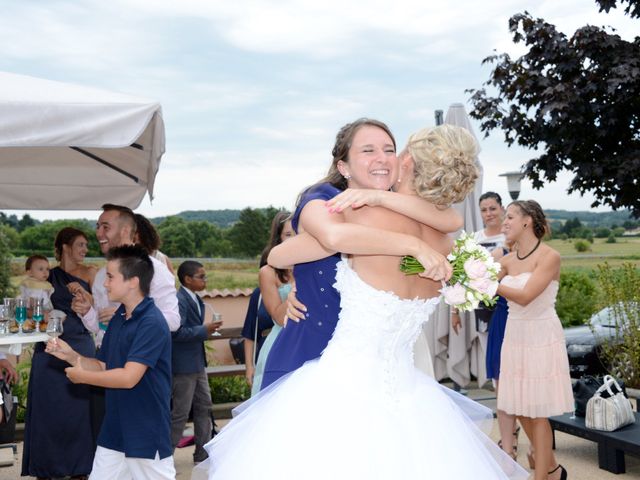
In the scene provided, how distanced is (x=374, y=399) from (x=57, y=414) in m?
3.55

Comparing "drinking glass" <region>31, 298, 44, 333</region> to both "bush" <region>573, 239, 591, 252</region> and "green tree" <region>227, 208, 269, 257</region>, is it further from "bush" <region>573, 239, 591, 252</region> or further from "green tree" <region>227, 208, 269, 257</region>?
"bush" <region>573, 239, 591, 252</region>

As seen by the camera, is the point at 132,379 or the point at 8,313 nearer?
the point at 132,379

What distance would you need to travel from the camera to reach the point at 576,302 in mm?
14047

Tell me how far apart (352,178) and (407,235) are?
56 cm

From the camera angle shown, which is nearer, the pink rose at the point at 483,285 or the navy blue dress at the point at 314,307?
the pink rose at the point at 483,285

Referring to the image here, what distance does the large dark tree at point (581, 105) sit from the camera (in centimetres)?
1116

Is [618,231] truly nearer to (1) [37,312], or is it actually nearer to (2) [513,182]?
(2) [513,182]

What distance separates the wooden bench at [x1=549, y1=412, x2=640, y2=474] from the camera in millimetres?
5684

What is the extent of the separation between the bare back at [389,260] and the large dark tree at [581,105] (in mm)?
8808

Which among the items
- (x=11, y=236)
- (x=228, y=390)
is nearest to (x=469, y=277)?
(x=228, y=390)

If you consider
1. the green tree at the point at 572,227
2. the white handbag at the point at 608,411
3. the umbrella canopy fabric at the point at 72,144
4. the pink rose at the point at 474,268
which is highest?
the umbrella canopy fabric at the point at 72,144

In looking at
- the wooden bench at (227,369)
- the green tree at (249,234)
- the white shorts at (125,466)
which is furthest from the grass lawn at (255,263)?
the white shorts at (125,466)

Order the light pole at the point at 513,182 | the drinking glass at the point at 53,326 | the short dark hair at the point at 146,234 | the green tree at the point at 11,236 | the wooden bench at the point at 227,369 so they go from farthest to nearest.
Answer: the light pole at the point at 513,182, the green tree at the point at 11,236, the wooden bench at the point at 227,369, the short dark hair at the point at 146,234, the drinking glass at the point at 53,326

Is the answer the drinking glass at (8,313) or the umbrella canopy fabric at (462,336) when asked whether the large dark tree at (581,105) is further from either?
the drinking glass at (8,313)
